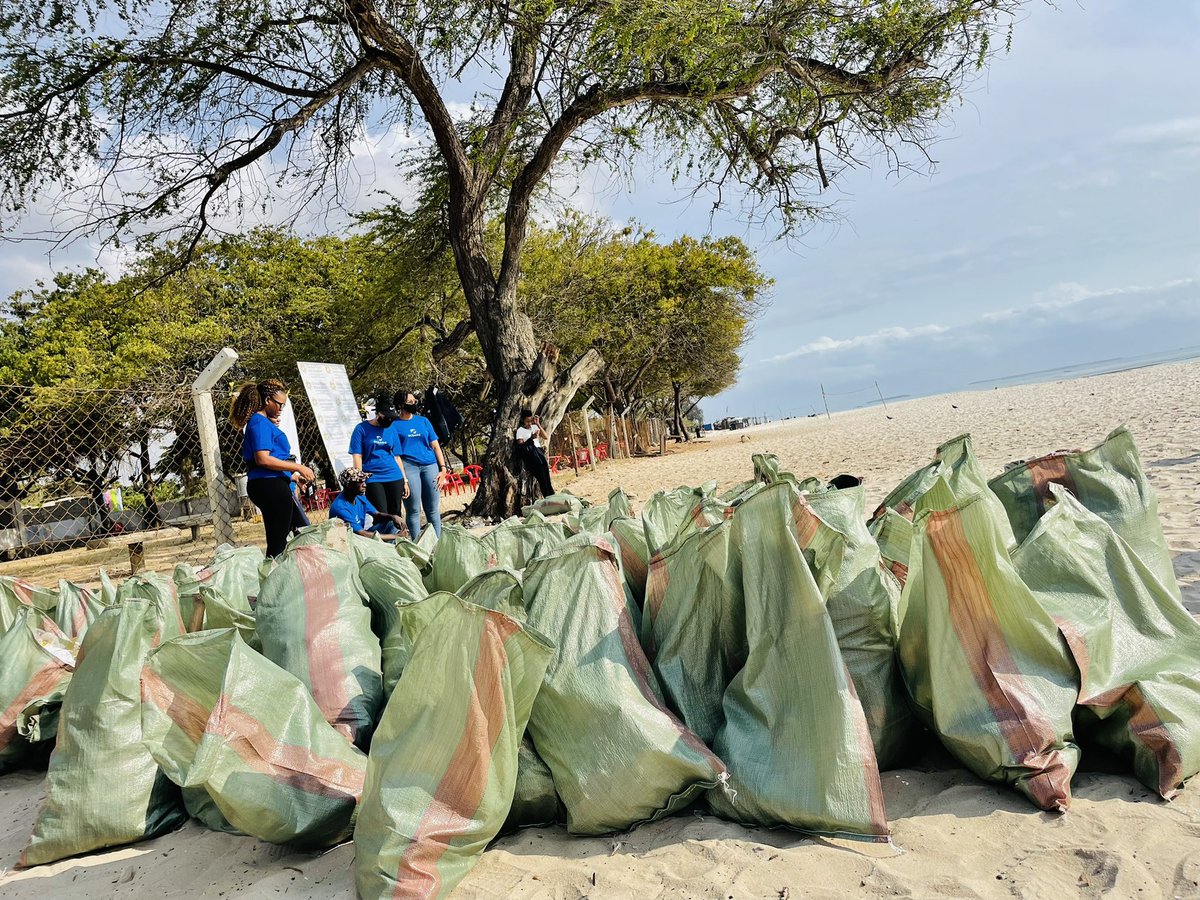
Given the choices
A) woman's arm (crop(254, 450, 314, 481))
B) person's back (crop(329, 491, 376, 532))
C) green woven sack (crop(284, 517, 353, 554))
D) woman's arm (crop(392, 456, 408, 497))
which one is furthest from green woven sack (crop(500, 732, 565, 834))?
woman's arm (crop(392, 456, 408, 497))

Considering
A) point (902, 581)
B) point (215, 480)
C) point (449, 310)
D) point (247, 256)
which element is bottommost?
point (902, 581)

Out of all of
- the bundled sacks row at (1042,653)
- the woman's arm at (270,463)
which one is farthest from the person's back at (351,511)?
the bundled sacks row at (1042,653)

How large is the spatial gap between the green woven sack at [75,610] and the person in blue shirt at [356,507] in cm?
259

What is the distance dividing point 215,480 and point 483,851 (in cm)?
627

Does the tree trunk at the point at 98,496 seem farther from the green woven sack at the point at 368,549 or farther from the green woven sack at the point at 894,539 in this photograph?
the green woven sack at the point at 894,539

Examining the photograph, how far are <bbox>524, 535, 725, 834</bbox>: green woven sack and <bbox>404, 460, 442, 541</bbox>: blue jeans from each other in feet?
18.0

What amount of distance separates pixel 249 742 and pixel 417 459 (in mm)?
5508

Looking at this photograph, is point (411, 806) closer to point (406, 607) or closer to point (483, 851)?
point (483, 851)

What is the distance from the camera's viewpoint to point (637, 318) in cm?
2422

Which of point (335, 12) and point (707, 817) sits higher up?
point (335, 12)

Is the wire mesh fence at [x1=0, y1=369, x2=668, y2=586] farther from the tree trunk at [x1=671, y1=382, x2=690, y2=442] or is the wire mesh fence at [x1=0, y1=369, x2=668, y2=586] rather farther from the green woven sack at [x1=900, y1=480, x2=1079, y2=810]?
the tree trunk at [x1=671, y1=382, x2=690, y2=442]

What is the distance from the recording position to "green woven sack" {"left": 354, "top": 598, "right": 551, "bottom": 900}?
156cm

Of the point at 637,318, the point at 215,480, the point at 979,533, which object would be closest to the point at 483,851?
the point at 979,533

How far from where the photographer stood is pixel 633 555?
7.91 ft
